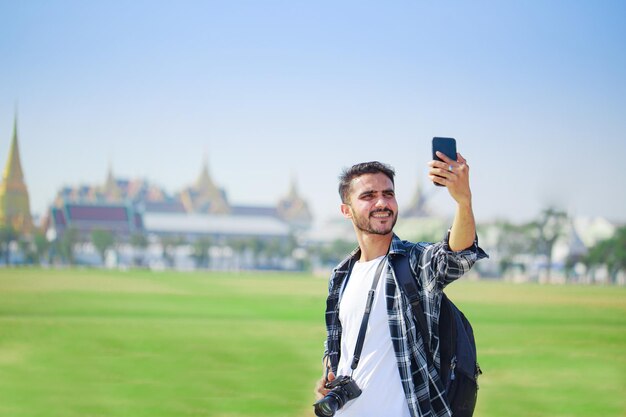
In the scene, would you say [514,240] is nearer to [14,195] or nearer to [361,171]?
[14,195]

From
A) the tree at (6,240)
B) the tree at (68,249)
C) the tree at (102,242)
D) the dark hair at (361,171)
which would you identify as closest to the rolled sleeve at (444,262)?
the dark hair at (361,171)

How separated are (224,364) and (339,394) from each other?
228 inches

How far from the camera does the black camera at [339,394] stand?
196cm

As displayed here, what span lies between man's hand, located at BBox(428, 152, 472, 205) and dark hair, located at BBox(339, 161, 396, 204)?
0.23m

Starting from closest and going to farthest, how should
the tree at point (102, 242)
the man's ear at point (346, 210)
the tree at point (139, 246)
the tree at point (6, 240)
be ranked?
1. the man's ear at point (346, 210)
2. the tree at point (6, 240)
3. the tree at point (102, 242)
4. the tree at point (139, 246)

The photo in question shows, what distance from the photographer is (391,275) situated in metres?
2.00

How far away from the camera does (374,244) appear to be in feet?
6.91

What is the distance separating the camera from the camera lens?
6.46 ft

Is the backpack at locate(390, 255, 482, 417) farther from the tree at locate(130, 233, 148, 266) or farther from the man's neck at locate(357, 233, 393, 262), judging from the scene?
the tree at locate(130, 233, 148, 266)

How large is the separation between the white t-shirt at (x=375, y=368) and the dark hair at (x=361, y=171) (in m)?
0.25

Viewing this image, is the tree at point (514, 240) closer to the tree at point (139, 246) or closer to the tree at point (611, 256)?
the tree at point (611, 256)

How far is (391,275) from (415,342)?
0.53 feet

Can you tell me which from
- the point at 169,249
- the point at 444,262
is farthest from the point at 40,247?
the point at 444,262

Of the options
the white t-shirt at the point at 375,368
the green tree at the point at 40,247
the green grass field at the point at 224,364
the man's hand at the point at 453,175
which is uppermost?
the man's hand at the point at 453,175
